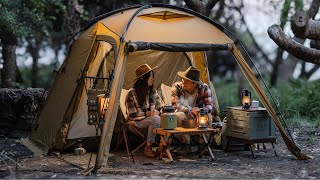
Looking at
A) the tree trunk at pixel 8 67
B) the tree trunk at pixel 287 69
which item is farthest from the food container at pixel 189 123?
the tree trunk at pixel 287 69

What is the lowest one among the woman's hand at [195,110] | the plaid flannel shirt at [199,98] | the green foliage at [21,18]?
the woman's hand at [195,110]

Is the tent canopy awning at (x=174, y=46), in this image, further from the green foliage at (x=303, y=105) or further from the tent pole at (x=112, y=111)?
the green foliage at (x=303, y=105)

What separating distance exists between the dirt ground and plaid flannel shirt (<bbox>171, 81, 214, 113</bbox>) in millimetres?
697

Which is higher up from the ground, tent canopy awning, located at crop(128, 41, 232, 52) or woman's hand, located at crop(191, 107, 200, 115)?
tent canopy awning, located at crop(128, 41, 232, 52)

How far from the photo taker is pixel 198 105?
7.91 m

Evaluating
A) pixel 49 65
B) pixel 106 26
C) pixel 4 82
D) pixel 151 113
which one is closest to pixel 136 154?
pixel 151 113

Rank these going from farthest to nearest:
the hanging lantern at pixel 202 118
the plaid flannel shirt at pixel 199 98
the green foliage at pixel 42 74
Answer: the green foliage at pixel 42 74 < the plaid flannel shirt at pixel 199 98 < the hanging lantern at pixel 202 118

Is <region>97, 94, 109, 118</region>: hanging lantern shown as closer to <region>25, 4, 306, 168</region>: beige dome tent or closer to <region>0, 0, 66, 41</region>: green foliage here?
<region>25, 4, 306, 168</region>: beige dome tent

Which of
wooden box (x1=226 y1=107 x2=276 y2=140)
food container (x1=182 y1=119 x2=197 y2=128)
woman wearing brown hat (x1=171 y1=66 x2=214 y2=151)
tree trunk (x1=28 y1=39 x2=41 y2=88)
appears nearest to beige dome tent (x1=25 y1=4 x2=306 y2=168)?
wooden box (x1=226 y1=107 x2=276 y2=140)

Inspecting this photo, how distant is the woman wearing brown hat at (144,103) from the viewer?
7.65m

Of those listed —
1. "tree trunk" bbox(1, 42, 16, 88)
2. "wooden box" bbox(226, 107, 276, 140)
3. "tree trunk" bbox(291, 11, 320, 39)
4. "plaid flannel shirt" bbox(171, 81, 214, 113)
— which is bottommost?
"wooden box" bbox(226, 107, 276, 140)

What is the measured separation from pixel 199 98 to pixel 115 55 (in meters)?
1.56

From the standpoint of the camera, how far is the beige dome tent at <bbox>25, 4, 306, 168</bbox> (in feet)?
22.6

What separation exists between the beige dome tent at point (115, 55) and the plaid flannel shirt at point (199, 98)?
22.9 inches
